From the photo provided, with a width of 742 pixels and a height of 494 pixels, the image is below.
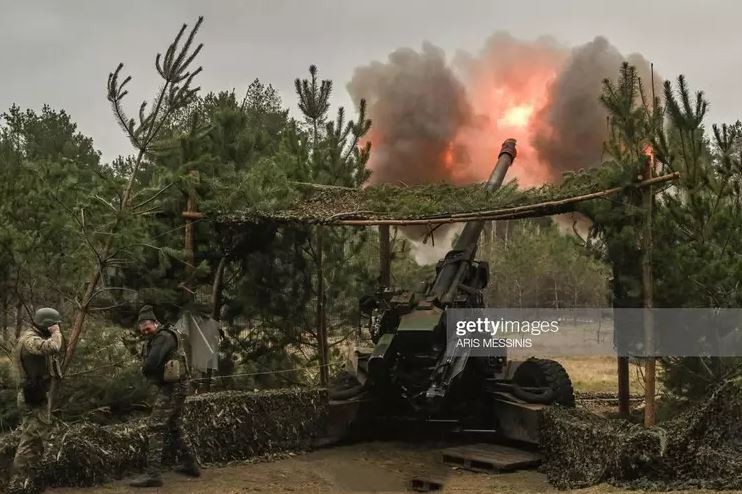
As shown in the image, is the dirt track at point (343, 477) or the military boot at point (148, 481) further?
the dirt track at point (343, 477)

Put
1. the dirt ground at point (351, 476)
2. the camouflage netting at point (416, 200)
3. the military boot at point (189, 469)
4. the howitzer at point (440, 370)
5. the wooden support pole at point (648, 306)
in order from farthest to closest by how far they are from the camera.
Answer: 1. the howitzer at point (440, 370)
2. the camouflage netting at point (416, 200)
3. the wooden support pole at point (648, 306)
4. the military boot at point (189, 469)
5. the dirt ground at point (351, 476)

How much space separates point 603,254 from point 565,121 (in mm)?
3003

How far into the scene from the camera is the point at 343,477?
350 inches

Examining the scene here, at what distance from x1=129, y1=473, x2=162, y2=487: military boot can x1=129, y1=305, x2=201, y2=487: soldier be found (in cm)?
15

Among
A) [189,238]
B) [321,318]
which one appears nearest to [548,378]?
[321,318]

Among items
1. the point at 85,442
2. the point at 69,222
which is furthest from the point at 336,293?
the point at 85,442

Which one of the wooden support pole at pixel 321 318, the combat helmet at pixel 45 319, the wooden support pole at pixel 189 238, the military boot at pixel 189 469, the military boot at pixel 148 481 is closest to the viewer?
the combat helmet at pixel 45 319

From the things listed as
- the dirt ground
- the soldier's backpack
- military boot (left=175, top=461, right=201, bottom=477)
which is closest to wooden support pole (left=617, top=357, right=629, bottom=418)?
the dirt ground

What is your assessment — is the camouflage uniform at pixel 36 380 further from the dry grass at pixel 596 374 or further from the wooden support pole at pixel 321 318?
the dry grass at pixel 596 374

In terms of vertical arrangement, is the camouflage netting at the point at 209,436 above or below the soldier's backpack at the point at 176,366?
below

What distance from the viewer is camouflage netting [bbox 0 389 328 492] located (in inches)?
285

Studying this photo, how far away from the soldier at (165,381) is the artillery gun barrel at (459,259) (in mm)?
3754

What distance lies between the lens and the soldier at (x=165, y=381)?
26.1ft

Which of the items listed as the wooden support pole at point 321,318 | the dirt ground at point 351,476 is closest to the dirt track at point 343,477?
the dirt ground at point 351,476
